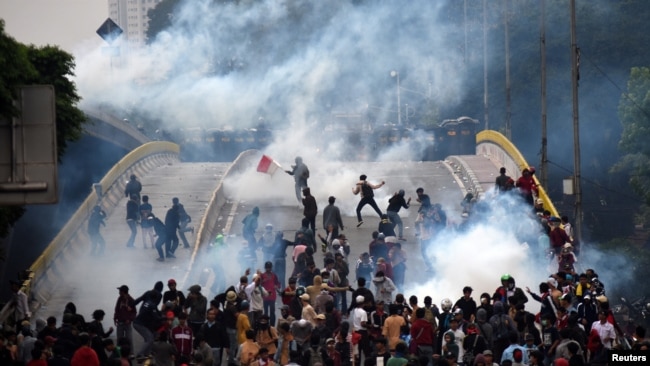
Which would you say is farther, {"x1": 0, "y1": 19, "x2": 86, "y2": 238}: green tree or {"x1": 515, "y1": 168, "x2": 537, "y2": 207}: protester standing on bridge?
{"x1": 515, "y1": 168, "x2": 537, "y2": 207}: protester standing on bridge

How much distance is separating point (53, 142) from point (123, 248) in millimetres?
16837

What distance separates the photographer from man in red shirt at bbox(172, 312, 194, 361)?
22.6 m

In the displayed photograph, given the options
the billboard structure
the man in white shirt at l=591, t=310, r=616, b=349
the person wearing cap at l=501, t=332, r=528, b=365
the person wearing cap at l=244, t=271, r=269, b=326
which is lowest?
the person wearing cap at l=501, t=332, r=528, b=365

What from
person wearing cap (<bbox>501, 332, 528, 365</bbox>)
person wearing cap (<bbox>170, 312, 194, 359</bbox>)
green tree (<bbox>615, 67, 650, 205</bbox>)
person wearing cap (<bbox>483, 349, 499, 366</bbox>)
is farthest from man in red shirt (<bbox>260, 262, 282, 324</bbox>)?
green tree (<bbox>615, 67, 650, 205</bbox>)

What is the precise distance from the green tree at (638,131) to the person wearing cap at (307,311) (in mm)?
48112

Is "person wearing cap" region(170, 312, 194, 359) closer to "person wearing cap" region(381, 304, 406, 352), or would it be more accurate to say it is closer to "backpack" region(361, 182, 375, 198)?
"person wearing cap" region(381, 304, 406, 352)

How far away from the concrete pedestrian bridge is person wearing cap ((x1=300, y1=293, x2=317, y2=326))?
5.72 metres

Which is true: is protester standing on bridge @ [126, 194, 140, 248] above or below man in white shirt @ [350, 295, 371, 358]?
above

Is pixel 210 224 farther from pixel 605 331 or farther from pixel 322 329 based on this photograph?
pixel 605 331

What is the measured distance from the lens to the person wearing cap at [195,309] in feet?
80.1

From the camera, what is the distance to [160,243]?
3350 cm

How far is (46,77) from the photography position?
112ft

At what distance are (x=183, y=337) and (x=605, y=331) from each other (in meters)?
5.76
